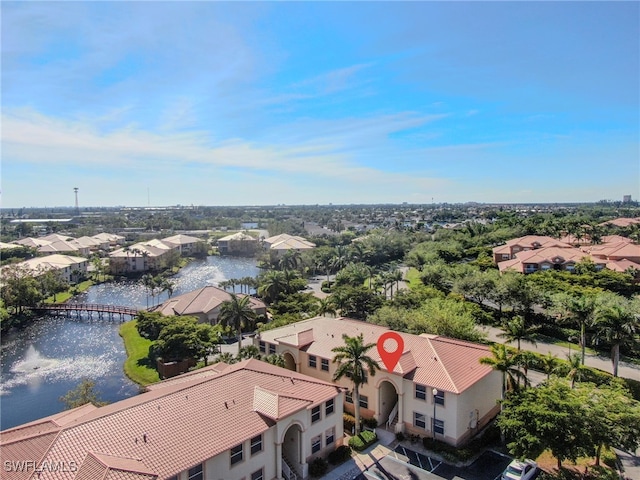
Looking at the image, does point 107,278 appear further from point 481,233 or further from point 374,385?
point 481,233

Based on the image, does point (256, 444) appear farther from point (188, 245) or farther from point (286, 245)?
point (188, 245)

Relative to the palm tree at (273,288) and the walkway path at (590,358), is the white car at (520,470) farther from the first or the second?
the palm tree at (273,288)

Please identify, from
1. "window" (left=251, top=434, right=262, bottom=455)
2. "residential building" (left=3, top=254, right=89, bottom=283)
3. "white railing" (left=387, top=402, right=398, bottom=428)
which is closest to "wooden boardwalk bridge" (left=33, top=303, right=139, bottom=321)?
"residential building" (left=3, top=254, right=89, bottom=283)

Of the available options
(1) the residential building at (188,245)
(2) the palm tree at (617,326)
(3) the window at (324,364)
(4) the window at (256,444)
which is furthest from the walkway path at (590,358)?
(1) the residential building at (188,245)

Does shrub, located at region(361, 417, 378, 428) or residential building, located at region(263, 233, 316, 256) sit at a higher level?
residential building, located at region(263, 233, 316, 256)

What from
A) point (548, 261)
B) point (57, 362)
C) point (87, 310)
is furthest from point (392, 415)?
point (548, 261)

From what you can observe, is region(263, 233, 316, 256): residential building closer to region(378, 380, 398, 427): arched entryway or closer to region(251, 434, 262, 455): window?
region(378, 380, 398, 427): arched entryway
